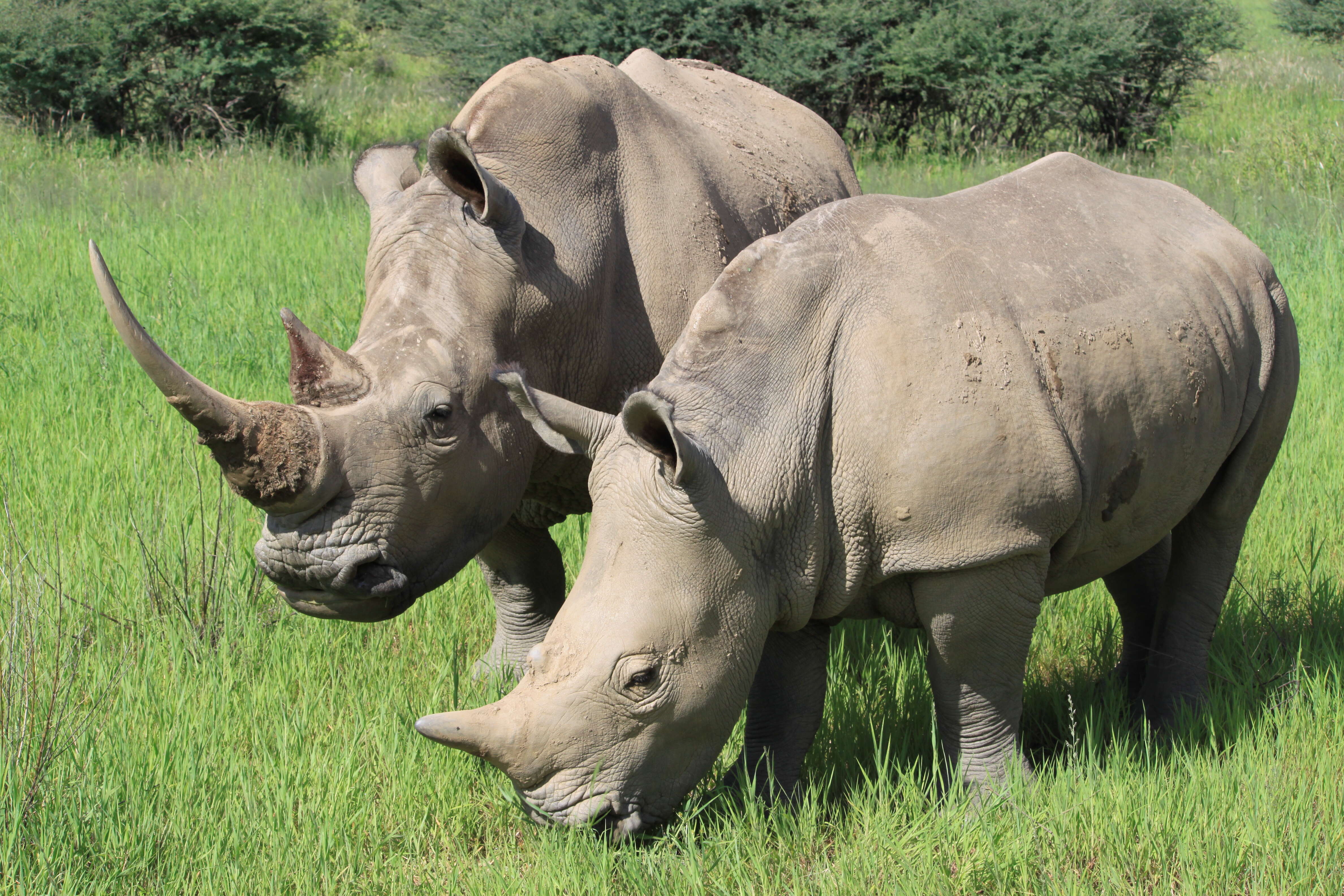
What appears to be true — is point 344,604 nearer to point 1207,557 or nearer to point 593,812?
point 593,812

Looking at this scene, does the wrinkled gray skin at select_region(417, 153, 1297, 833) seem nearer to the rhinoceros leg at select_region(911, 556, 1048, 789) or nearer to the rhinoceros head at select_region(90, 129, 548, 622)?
the rhinoceros leg at select_region(911, 556, 1048, 789)

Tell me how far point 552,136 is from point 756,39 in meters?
12.5

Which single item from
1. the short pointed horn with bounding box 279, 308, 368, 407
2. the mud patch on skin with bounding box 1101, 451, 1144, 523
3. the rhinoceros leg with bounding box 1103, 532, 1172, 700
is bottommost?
the rhinoceros leg with bounding box 1103, 532, 1172, 700

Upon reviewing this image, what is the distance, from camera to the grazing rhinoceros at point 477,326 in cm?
326

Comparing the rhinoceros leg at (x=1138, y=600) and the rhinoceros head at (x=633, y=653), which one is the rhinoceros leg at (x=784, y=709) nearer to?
the rhinoceros head at (x=633, y=653)

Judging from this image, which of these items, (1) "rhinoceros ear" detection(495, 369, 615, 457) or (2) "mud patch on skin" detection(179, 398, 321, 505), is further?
(2) "mud patch on skin" detection(179, 398, 321, 505)

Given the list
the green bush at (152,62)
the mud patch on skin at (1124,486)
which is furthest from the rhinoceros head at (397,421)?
the green bush at (152,62)

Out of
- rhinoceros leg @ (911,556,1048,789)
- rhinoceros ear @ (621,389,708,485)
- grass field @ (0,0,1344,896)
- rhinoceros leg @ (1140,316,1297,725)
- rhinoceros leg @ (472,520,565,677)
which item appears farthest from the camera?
rhinoceros leg @ (472,520,565,677)

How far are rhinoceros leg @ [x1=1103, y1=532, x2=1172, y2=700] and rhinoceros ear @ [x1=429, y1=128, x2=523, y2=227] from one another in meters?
2.49

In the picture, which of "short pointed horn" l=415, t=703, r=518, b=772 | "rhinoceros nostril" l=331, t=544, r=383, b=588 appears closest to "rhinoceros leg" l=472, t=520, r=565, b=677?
"rhinoceros nostril" l=331, t=544, r=383, b=588

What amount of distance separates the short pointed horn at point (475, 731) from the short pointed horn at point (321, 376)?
3.04 feet

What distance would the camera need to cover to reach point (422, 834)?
3434 mm

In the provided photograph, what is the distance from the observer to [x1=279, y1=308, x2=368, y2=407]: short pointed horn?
3.34m

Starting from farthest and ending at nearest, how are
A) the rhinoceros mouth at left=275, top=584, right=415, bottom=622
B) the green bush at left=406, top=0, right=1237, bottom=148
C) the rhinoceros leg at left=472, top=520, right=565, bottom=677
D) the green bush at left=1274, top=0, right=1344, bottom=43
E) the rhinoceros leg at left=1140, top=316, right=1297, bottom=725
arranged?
the green bush at left=1274, top=0, right=1344, bottom=43
the green bush at left=406, top=0, right=1237, bottom=148
the rhinoceros leg at left=472, top=520, right=565, bottom=677
the rhinoceros leg at left=1140, top=316, right=1297, bottom=725
the rhinoceros mouth at left=275, top=584, right=415, bottom=622
